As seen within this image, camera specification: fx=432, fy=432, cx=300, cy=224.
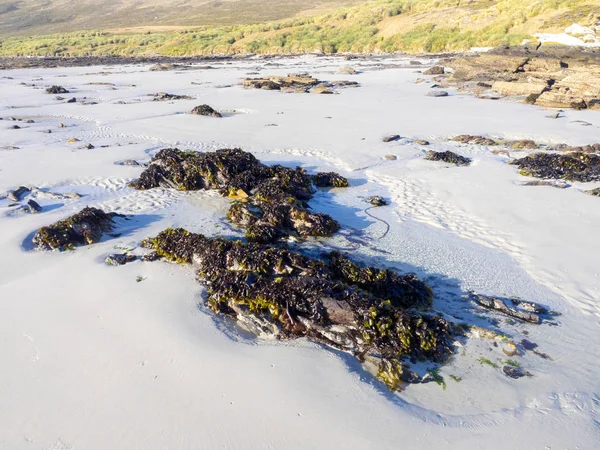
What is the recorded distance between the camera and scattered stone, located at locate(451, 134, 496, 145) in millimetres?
9820

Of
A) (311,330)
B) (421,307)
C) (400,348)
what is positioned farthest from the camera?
(421,307)

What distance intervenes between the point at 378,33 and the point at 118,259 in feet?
139

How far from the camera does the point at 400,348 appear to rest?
3.51 metres

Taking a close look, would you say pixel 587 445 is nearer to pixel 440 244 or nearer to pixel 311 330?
pixel 311 330

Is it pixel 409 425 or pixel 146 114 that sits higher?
pixel 409 425

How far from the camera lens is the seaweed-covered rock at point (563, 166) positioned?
764cm

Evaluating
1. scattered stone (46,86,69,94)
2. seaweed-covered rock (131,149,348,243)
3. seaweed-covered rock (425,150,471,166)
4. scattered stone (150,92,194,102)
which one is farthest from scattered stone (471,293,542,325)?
scattered stone (46,86,69,94)

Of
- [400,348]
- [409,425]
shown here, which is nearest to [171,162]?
[400,348]

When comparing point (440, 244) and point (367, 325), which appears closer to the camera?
point (367, 325)

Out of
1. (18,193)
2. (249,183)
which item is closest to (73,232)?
(18,193)

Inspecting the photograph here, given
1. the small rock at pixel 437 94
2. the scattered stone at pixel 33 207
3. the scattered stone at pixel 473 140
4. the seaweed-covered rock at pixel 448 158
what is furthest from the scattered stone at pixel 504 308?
the small rock at pixel 437 94

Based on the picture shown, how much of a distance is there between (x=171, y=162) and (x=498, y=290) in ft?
18.6

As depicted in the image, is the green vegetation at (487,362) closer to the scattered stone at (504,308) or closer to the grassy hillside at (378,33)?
the scattered stone at (504,308)

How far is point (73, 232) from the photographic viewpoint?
212 inches
